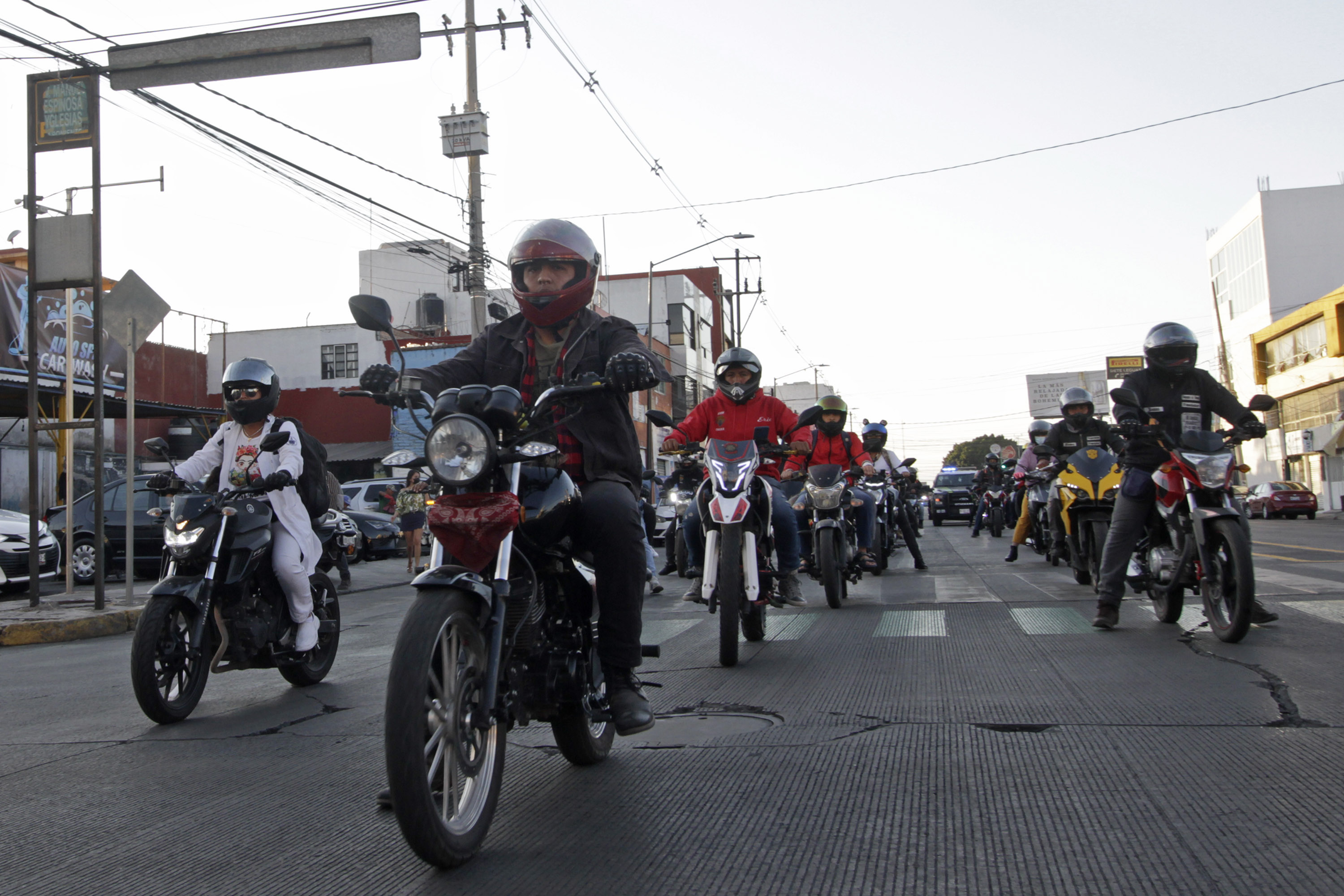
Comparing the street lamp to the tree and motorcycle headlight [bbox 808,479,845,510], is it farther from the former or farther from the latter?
the tree

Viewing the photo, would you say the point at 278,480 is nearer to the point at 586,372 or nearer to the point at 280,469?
the point at 280,469

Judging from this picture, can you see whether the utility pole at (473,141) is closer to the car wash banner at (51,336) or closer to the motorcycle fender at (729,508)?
the car wash banner at (51,336)

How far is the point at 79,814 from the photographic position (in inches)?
144

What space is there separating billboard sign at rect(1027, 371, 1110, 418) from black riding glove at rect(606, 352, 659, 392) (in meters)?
84.8

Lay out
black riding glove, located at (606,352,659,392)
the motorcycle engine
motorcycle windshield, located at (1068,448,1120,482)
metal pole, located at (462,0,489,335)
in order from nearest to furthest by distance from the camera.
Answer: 1. black riding glove, located at (606,352,659,392)
2. the motorcycle engine
3. motorcycle windshield, located at (1068,448,1120,482)
4. metal pole, located at (462,0,489,335)

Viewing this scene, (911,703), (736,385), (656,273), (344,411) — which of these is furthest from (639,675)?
(656,273)

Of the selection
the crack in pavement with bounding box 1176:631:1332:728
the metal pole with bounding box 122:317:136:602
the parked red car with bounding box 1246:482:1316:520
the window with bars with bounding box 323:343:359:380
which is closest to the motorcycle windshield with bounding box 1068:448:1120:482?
the crack in pavement with bounding box 1176:631:1332:728

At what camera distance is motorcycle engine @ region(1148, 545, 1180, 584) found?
22.5 ft

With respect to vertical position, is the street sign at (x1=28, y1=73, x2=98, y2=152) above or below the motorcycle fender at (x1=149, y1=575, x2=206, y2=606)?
above

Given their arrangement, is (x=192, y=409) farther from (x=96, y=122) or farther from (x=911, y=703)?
(x=911, y=703)

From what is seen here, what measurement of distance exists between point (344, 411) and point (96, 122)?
31.2m

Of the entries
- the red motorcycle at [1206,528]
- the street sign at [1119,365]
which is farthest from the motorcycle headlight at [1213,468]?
the street sign at [1119,365]

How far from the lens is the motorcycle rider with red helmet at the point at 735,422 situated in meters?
7.43

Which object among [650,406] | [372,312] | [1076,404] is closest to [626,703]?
[372,312]
